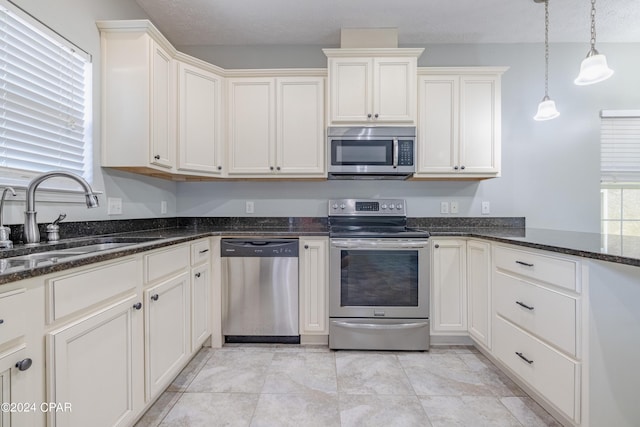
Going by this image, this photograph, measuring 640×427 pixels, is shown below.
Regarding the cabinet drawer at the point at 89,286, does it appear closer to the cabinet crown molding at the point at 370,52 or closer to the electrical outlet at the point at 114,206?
the electrical outlet at the point at 114,206

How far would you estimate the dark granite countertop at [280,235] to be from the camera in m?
1.07

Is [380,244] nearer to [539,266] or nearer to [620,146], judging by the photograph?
[539,266]

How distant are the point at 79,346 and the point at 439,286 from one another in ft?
7.48

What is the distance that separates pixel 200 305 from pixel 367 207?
65.1 inches

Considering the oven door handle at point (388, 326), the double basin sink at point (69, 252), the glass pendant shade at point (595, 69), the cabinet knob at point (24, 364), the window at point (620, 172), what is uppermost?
the glass pendant shade at point (595, 69)

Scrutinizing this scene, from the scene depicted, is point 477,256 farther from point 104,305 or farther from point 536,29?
point 104,305

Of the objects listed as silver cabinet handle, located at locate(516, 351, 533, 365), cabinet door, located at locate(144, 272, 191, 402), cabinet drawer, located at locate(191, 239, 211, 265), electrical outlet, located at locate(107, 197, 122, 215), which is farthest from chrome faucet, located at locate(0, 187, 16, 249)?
silver cabinet handle, located at locate(516, 351, 533, 365)

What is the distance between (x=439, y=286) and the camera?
2.42m

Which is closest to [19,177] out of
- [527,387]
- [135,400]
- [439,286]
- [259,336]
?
[135,400]

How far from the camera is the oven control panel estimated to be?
284 centimetres

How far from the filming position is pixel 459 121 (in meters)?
2.58

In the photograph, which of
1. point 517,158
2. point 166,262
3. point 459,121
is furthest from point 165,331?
point 517,158

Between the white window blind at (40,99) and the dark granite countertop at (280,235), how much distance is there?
426 mm

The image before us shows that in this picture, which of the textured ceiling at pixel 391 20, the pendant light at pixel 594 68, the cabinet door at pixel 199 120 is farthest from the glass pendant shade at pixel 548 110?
the cabinet door at pixel 199 120
